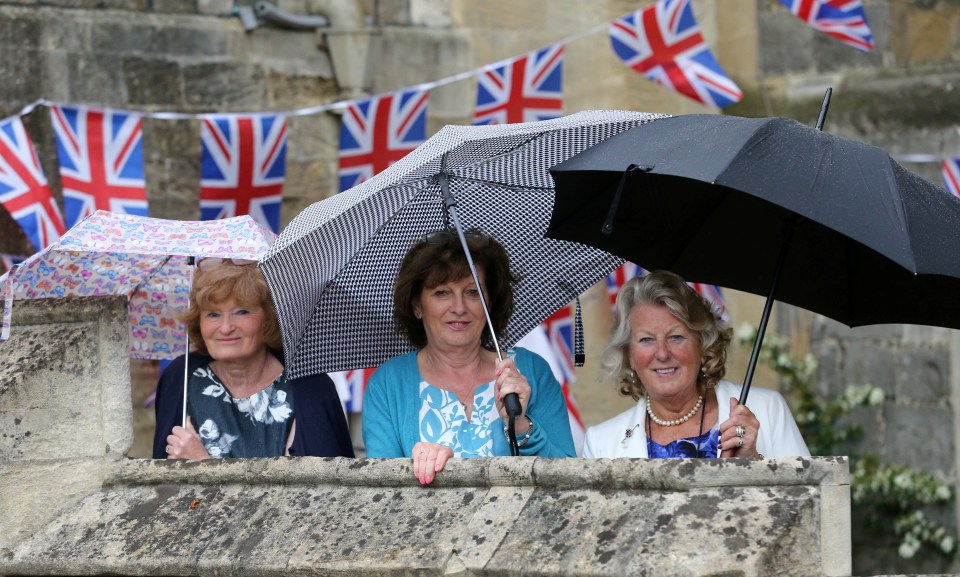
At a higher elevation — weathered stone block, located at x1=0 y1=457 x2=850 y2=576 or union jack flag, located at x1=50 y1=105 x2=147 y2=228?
union jack flag, located at x1=50 y1=105 x2=147 y2=228

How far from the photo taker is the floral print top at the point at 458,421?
388 centimetres

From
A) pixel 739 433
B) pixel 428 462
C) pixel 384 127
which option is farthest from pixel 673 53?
pixel 428 462

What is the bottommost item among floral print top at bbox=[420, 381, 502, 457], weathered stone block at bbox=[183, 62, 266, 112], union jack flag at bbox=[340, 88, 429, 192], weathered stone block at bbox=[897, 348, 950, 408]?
weathered stone block at bbox=[897, 348, 950, 408]

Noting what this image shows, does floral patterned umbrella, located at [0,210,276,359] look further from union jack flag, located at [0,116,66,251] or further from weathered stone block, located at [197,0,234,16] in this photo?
weathered stone block, located at [197,0,234,16]

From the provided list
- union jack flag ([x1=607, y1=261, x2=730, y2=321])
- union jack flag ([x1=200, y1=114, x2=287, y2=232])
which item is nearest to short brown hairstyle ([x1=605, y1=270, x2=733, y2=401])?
union jack flag ([x1=607, y1=261, x2=730, y2=321])

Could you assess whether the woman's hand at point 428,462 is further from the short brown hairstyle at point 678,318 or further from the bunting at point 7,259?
the bunting at point 7,259

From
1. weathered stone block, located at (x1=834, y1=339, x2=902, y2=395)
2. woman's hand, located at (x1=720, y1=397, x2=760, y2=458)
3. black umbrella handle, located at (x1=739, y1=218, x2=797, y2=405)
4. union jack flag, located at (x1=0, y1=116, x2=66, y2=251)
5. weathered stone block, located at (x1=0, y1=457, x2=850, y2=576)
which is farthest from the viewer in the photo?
weathered stone block, located at (x1=834, y1=339, x2=902, y2=395)

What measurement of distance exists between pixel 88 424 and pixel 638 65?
3.82 metres

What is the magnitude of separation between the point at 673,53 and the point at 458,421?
3.32 meters

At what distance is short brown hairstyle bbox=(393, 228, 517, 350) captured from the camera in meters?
4.01

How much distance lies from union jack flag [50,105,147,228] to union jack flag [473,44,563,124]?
163 centimetres

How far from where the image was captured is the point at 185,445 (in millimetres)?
3912

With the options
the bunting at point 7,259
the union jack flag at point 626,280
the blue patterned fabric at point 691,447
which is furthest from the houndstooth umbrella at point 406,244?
the bunting at point 7,259

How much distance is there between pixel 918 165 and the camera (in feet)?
24.0
